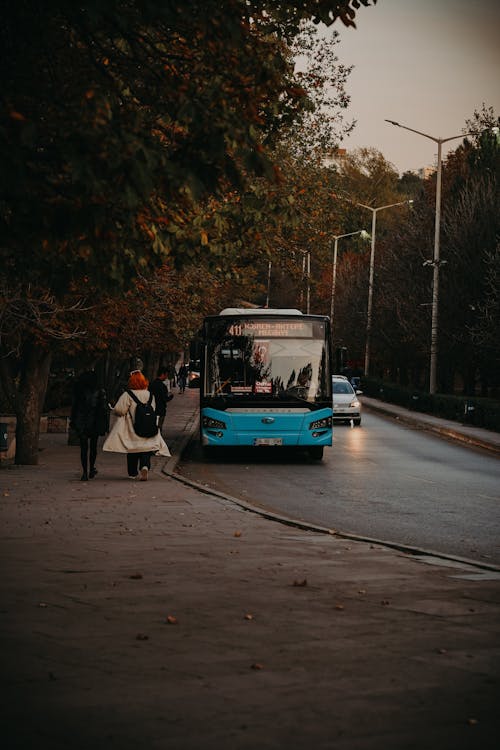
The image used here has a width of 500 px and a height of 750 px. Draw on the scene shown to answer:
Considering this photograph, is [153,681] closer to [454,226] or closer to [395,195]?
[454,226]

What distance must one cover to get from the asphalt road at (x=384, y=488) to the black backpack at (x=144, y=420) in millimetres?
1549

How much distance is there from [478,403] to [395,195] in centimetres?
8115

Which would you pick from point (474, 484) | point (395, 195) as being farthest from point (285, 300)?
point (474, 484)

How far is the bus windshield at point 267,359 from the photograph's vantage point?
2580cm

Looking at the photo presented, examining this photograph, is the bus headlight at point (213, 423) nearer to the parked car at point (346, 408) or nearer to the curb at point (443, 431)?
the curb at point (443, 431)

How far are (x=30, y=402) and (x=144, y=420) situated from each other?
4.74 m

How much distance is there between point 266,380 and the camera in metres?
25.9

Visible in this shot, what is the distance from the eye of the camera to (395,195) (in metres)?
120

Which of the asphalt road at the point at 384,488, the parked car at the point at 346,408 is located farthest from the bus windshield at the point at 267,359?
the parked car at the point at 346,408

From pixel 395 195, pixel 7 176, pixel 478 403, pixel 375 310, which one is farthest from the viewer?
pixel 395 195

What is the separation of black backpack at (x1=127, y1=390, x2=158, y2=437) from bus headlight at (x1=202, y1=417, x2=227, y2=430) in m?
6.22

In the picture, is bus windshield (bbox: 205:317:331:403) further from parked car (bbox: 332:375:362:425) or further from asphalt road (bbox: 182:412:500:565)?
parked car (bbox: 332:375:362:425)

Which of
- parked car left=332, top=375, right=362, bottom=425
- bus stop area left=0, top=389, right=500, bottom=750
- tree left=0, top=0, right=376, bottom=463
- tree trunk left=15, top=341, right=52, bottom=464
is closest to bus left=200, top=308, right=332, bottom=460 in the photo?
tree trunk left=15, top=341, right=52, bottom=464

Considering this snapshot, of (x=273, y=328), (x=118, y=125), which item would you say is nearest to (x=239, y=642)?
(x=118, y=125)
